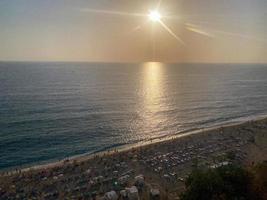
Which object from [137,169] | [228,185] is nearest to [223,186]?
[228,185]

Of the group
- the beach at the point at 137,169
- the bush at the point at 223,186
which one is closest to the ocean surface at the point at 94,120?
the beach at the point at 137,169

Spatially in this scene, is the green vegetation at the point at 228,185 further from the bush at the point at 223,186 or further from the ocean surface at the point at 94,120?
the ocean surface at the point at 94,120

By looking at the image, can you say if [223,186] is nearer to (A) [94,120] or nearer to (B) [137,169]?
(B) [137,169]

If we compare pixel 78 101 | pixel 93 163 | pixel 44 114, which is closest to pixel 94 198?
pixel 93 163

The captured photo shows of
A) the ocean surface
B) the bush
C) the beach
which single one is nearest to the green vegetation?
the bush

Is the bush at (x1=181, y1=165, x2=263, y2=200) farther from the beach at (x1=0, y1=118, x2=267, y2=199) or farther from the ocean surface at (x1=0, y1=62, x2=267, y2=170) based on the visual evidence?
the ocean surface at (x1=0, y1=62, x2=267, y2=170)
